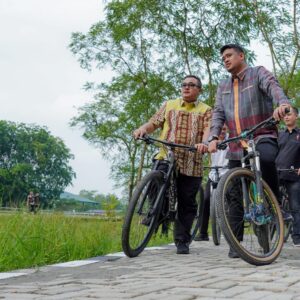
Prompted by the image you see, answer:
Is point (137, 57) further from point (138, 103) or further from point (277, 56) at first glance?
point (277, 56)

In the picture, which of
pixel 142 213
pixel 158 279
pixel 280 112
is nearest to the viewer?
pixel 158 279

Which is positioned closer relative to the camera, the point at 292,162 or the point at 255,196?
the point at 255,196

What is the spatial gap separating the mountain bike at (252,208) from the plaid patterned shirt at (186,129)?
3.74ft

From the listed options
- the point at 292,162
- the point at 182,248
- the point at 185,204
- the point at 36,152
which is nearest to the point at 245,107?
the point at 185,204

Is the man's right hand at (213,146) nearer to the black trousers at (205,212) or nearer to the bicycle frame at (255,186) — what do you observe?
the bicycle frame at (255,186)

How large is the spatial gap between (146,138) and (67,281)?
7.69ft

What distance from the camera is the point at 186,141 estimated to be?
6598 mm

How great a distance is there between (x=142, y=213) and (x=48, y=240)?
91 cm

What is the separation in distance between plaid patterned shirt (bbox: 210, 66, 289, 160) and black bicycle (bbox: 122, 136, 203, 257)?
0.47 m

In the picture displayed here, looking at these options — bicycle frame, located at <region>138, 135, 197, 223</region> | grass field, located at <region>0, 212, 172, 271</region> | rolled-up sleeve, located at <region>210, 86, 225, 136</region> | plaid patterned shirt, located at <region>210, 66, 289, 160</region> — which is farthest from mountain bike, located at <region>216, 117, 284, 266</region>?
grass field, located at <region>0, 212, 172, 271</region>

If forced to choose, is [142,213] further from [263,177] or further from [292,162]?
[292,162]

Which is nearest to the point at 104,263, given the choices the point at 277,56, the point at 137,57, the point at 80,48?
the point at 277,56

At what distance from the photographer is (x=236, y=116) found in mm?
5777

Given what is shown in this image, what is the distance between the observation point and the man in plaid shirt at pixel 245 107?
220 inches
